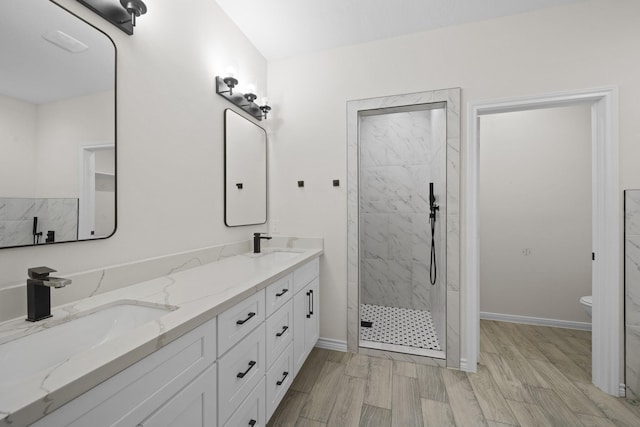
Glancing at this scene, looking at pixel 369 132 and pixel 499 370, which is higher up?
pixel 369 132

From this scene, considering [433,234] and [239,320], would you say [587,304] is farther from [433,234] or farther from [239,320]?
[239,320]

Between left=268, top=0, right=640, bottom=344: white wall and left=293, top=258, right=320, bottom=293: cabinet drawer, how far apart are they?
21 cm

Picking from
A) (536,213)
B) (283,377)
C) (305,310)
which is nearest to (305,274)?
(305,310)

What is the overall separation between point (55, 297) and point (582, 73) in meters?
3.24

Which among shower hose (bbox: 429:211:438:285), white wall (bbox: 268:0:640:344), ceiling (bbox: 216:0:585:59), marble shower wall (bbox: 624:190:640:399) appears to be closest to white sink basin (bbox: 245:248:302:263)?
white wall (bbox: 268:0:640:344)

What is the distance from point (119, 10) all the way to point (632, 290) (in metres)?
3.35

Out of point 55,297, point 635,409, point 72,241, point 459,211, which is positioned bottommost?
point 635,409

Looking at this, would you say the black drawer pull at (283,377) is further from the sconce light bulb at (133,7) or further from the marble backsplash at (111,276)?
the sconce light bulb at (133,7)

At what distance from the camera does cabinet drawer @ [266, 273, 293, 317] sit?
1446 mm

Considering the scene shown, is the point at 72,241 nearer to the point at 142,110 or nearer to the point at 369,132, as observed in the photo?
the point at 142,110

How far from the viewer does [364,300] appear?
350 centimetres

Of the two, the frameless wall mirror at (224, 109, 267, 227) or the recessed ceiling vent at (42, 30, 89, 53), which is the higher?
the recessed ceiling vent at (42, 30, 89, 53)

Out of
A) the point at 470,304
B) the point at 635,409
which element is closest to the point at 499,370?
the point at 470,304

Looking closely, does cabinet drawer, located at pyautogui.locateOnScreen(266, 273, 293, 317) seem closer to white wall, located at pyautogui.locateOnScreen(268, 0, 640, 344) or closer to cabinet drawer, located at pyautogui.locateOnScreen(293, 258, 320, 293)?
cabinet drawer, located at pyautogui.locateOnScreen(293, 258, 320, 293)
